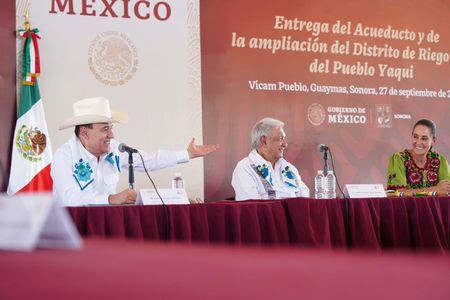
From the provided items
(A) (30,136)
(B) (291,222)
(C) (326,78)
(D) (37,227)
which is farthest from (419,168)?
(D) (37,227)

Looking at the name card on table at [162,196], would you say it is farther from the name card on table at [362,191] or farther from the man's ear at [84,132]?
the man's ear at [84,132]

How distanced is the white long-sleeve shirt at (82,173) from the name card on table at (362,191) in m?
1.23

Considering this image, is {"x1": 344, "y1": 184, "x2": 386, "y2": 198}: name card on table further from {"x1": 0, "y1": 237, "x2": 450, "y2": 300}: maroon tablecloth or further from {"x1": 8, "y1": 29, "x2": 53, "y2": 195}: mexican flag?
{"x1": 0, "y1": 237, "x2": 450, "y2": 300}: maroon tablecloth

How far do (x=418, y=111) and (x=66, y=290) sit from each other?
6070mm

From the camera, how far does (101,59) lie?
5.13m

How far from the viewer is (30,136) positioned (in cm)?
475

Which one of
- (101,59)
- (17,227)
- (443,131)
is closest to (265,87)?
(101,59)

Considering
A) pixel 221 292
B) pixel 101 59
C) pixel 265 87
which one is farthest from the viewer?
pixel 265 87

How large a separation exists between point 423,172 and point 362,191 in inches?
49.5

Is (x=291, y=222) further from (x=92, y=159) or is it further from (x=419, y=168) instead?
(x=419, y=168)

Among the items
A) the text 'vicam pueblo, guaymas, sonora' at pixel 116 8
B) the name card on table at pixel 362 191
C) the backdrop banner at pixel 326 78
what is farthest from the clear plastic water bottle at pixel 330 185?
the text 'vicam pueblo, guaymas, sonora' at pixel 116 8

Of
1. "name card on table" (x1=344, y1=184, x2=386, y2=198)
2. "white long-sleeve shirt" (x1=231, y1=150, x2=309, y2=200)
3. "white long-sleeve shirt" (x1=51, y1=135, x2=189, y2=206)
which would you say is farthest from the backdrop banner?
"name card on table" (x1=344, y1=184, x2=386, y2=198)

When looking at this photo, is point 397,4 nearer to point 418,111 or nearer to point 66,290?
point 418,111

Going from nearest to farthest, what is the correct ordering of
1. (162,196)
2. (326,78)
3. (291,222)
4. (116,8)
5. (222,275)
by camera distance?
(222,275)
(162,196)
(291,222)
(116,8)
(326,78)
